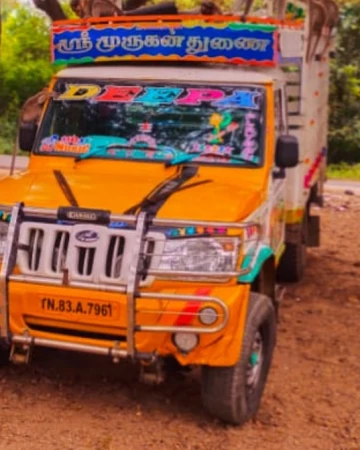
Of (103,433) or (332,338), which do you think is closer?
(103,433)

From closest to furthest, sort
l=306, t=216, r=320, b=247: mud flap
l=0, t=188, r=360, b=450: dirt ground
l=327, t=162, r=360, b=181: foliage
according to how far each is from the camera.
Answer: l=0, t=188, r=360, b=450: dirt ground, l=306, t=216, r=320, b=247: mud flap, l=327, t=162, r=360, b=181: foliage

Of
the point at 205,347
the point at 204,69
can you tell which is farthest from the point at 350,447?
the point at 204,69

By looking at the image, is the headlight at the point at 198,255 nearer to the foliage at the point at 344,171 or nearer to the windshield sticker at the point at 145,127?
the windshield sticker at the point at 145,127

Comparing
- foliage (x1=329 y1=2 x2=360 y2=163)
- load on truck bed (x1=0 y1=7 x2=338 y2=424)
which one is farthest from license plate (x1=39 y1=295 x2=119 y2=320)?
foliage (x1=329 y1=2 x2=360 y2=163)

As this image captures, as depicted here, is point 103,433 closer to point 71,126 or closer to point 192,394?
point 192,394

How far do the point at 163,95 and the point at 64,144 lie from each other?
30.9 inches

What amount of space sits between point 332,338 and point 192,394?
172 cm

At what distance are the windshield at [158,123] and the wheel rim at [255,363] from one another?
1.26 meters

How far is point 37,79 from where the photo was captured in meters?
21.9

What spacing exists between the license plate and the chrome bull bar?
0.08 meters

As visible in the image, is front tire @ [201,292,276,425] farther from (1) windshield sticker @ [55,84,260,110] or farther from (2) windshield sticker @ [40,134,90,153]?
(2) windshield sticker @ [40,134,90,153]

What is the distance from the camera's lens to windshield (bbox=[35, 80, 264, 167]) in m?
6.22

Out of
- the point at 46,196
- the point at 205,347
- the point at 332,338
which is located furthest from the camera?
the point at 332,338

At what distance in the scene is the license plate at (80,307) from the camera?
199 inches
